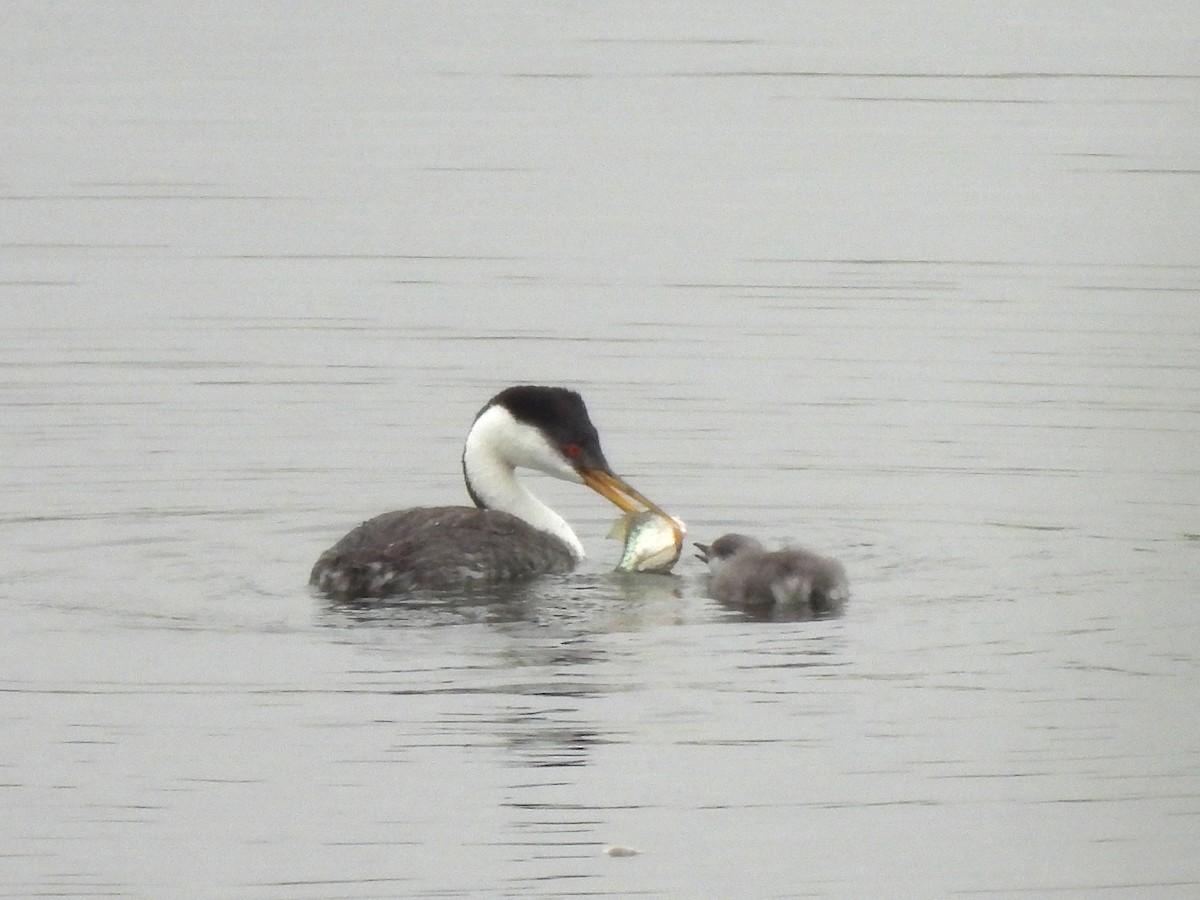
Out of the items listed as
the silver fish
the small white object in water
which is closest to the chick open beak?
the silver fish

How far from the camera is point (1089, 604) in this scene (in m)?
10.6

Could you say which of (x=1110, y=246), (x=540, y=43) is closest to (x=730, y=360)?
(x=1110, y=246)

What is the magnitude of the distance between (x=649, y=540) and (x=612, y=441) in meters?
2.53

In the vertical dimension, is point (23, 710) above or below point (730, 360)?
below

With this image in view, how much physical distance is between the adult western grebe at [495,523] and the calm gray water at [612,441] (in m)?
0.25

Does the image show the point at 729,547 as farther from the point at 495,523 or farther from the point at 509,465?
the point at 509,465

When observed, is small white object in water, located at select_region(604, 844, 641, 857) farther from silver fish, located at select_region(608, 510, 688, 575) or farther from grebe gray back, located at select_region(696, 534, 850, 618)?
silver fish, located at select_region(608, 510, 688, 575)

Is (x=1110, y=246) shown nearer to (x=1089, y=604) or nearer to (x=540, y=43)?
(x=1089, y=604)

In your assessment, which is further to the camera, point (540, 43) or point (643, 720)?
point (540, 43)

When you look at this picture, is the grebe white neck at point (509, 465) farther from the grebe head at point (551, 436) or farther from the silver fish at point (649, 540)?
the silver fish at point (649, 540)

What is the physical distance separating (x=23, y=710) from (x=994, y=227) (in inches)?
414

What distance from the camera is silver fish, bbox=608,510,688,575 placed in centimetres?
1110

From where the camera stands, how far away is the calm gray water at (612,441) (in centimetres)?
830

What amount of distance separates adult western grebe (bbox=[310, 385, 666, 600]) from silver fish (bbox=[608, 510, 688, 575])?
5.1 inches
